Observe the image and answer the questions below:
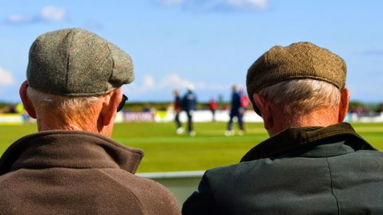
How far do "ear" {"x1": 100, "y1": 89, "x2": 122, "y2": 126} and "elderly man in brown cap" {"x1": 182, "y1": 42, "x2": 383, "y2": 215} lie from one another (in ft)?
1.58

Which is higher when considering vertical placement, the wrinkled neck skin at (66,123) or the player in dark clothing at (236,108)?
the wrinkled neck skin at (66,123)

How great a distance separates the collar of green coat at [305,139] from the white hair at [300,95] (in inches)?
4.2

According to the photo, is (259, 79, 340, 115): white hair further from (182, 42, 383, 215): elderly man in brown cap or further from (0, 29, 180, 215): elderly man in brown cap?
(0, 29, 180, 215): elderly man in brown cap

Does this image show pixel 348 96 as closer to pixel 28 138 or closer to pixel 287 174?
pixel 287 174

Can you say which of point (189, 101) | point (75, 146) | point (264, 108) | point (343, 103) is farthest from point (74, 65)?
point (189, 101)

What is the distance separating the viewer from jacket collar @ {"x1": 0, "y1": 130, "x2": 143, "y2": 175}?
2.12 m

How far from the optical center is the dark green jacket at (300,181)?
2461mm

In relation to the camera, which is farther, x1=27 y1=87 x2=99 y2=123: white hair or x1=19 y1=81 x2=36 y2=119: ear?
x1=19 y1=81 x2=36 y2=119: ear

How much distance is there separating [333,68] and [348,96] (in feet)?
0.66

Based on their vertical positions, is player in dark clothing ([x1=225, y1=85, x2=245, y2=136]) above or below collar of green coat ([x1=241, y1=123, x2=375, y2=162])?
below

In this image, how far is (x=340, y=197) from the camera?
2.46 m

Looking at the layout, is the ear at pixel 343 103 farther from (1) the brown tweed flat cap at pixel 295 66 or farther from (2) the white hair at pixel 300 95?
(2) the white hair at pixel 300 95

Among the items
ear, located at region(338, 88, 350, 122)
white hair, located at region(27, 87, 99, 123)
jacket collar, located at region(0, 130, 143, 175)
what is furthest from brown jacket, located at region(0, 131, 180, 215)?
ear, located at region(338, 88, 350, 122)

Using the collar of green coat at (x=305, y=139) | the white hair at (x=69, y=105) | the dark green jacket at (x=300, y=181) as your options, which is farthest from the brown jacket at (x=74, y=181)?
the collar of green coat at (x=305, y=139)
